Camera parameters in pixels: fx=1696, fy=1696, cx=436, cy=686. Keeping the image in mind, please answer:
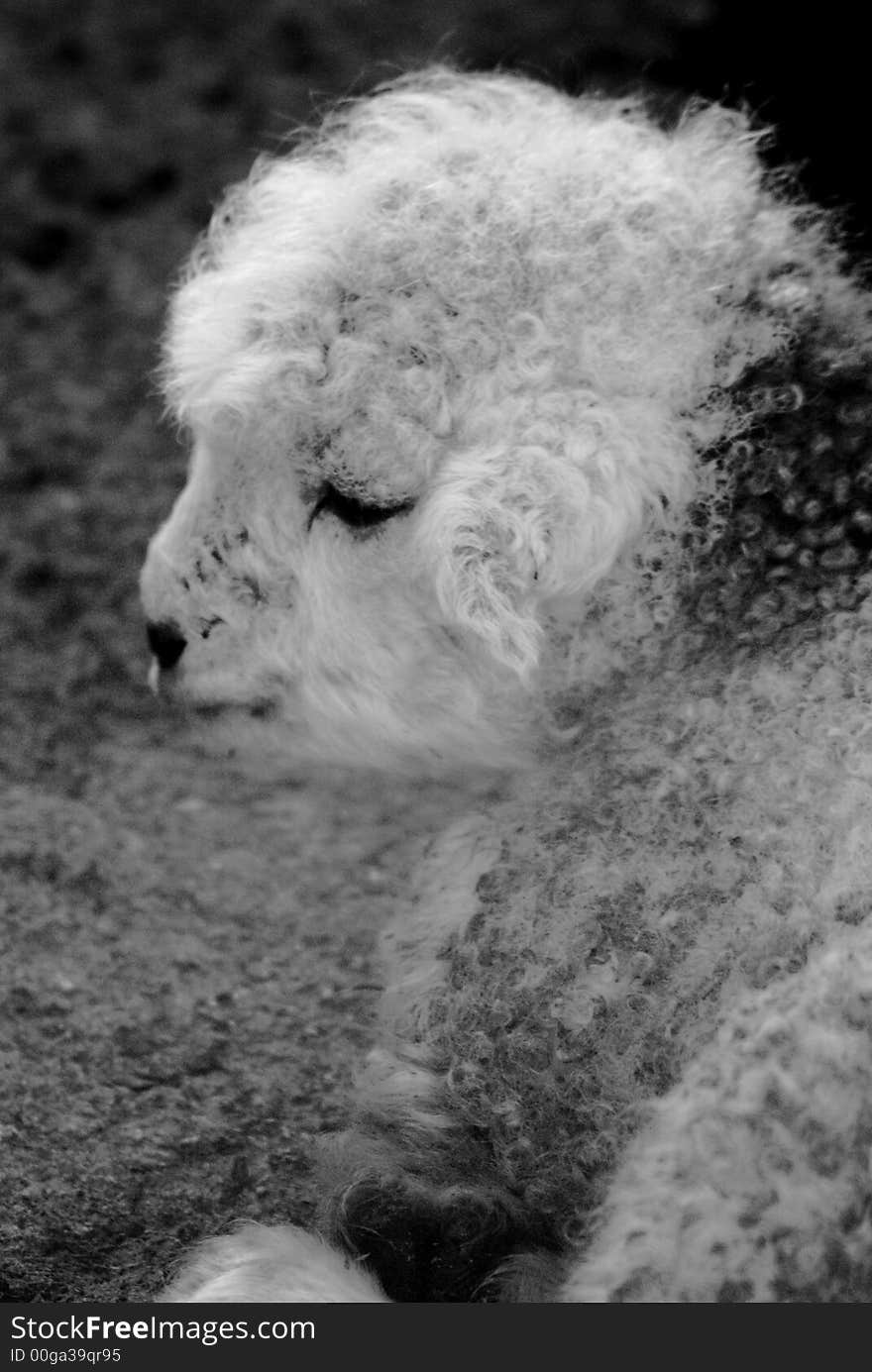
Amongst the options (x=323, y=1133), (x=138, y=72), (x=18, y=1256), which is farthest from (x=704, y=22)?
(x=18, y=1256)

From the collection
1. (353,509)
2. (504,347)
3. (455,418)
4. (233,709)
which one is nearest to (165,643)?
(233,709)

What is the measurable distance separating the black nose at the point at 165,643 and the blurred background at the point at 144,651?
959 millimetres

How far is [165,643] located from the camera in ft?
9.39

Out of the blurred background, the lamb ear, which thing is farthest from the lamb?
the blurred background

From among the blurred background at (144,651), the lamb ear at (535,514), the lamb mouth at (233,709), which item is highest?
the lamb ear at (535,514)

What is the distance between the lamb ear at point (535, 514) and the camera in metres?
2.43

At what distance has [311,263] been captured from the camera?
2.59 m

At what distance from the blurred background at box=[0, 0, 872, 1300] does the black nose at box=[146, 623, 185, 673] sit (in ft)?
3.14

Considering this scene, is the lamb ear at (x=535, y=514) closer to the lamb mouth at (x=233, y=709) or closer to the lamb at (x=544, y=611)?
the lamb at (x=544, y=611)

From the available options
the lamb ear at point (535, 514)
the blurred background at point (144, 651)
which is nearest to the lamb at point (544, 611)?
the lamb ear at point (535, 514)

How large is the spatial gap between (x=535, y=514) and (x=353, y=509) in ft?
1.01

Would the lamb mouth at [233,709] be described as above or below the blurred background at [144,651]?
above

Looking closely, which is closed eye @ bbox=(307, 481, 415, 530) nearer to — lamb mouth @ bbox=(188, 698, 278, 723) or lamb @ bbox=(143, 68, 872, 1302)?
lamb @ bbox=(143, 68, 872, 1302)

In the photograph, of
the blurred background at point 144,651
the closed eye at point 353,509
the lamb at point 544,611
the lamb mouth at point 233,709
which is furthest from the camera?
the blurred background at point 144,651
